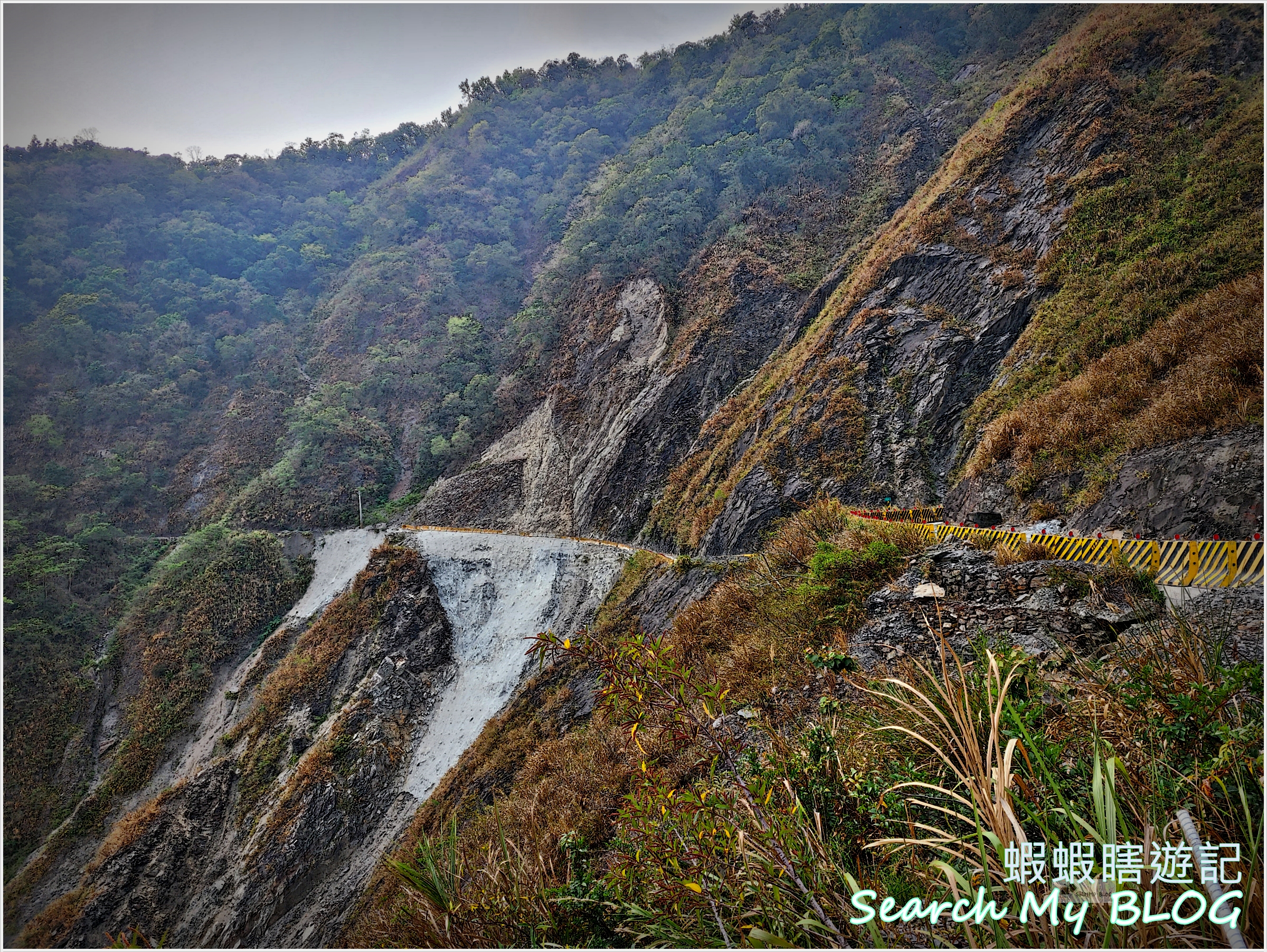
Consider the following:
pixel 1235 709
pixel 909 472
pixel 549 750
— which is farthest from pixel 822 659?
pixel 909 472

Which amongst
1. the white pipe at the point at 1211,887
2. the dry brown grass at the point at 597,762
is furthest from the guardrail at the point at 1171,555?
the white pipe at the point at 1211,887

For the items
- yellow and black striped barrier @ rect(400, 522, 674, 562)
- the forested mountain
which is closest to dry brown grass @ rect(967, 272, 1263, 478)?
the forested mountain

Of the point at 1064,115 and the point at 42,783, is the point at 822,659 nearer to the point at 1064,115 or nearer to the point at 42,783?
the point at 1064,115

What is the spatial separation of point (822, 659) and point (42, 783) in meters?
24.6

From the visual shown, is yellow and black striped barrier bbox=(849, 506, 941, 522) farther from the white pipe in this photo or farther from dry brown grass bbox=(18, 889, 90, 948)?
dry brown grass bbox=(18, 889, 90, 948)

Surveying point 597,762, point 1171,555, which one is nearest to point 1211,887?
point 1171,555

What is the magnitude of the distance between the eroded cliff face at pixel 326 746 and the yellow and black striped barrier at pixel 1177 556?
445 inches

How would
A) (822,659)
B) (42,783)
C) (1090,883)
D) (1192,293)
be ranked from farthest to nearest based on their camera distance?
(42,783) → (1192,293) → (822,659) → (1090,883)

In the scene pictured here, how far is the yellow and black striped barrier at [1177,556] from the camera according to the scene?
3.71 meters

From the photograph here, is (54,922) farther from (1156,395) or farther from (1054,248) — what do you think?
(1054,248)

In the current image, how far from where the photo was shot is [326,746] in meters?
12.8

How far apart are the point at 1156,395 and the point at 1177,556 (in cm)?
298

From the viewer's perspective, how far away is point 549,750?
8203 mm

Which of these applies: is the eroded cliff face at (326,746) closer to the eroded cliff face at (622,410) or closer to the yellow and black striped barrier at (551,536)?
the yellow and black striped barrier at (551,536)
